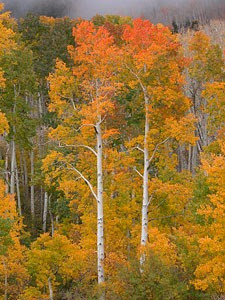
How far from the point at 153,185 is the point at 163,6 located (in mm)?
78972

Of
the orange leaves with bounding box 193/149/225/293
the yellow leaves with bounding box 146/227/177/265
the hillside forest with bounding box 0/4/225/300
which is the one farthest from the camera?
the yellow leaves with bounding box 146/227/177/265

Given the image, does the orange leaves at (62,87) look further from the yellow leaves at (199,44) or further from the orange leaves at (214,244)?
the yellow leaves at (199,44)

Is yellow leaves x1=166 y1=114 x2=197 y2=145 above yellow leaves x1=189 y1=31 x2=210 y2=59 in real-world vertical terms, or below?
below

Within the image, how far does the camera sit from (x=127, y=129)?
21766mm

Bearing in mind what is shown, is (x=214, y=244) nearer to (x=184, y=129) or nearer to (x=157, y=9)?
(x=184, y=129)

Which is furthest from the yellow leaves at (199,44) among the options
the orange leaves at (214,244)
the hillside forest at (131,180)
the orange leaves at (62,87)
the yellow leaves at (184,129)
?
the orange leaves at (62,87)

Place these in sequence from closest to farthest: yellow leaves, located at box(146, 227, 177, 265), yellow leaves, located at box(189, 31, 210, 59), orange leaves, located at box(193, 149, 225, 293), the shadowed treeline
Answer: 1. orange leaves, located at box(193, 149, 225, 293)
2. yellow leaves, located at box(146, 227, 177, 265)
3. yellow leaves, located at box(189, 31, 210, 59)
4. the shadowed treeline

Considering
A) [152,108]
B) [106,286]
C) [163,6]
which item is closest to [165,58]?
[152,108]

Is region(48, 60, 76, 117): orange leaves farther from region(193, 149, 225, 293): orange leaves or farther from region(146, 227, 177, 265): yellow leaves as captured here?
region(146, 227, 177, 265): yellow leaves

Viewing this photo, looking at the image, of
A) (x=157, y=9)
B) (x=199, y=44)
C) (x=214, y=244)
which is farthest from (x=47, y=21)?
(x=157, y=9)

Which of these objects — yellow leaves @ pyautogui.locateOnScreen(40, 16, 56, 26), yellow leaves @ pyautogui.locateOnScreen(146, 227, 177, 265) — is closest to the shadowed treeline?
yellow leaves @ pyautogui.locateOnScreen(40, 16, 56, 26)

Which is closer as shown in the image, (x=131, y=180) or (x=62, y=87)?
(x=62, y=87)

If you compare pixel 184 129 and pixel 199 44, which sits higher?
pixel 199 44

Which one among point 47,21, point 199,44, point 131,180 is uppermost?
point 47,21
